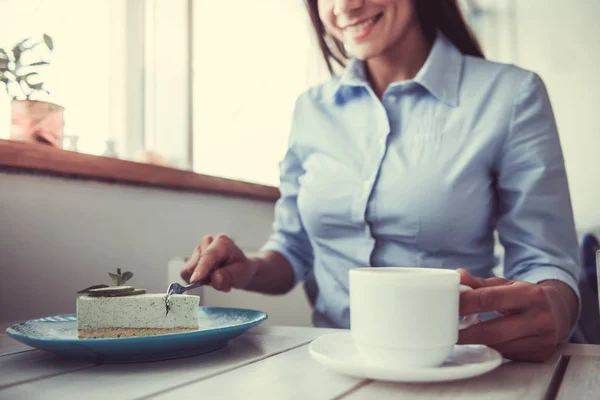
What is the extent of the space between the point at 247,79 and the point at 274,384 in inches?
61.4

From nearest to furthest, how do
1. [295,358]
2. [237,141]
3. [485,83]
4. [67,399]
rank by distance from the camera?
[67,399]
[295,358]
[485,83]
[237,141]

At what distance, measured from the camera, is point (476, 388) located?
15.9 inches

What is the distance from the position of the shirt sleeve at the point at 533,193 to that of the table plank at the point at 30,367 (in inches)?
25.2

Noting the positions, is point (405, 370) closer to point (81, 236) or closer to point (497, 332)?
point (497, 332)

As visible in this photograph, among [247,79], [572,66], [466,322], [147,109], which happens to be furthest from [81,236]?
[572,66]

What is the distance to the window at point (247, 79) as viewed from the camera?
5.47 ft

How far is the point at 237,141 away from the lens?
1805 mm

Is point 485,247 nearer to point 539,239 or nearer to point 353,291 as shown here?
Answer: point 539,239

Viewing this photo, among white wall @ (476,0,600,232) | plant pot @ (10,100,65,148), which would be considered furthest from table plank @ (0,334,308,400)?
white wall @ (476,0,600,232)

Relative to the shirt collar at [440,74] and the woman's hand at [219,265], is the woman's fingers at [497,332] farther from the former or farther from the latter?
the shirt collar at [440,74]

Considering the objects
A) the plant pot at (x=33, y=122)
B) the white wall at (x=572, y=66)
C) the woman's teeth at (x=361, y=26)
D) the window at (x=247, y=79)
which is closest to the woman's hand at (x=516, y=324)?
the woman's teeth at (x=361, y=26)

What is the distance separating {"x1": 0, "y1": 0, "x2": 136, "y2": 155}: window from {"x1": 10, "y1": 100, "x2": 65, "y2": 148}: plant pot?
4.5 inches

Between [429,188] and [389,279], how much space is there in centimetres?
54

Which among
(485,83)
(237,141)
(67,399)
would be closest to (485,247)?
(485,83)
